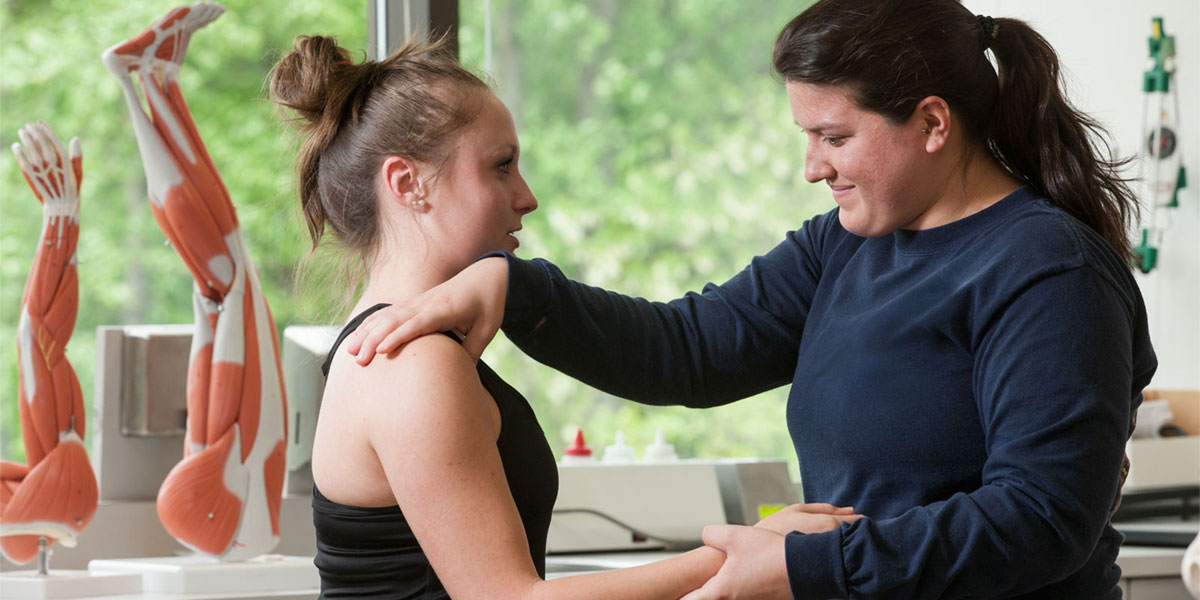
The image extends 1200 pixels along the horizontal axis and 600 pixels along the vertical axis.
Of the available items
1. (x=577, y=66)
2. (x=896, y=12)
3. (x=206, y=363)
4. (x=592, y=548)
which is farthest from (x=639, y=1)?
(x=896, y=12)

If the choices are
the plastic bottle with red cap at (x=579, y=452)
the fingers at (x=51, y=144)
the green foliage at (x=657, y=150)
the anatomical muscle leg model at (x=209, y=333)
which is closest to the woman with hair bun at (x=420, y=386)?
the anatomical muscle leg model at (x=209, y=333)

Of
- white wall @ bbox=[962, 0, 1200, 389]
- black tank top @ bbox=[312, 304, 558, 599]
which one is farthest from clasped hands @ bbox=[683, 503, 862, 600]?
white wall @ bbox=[962, 0, 1200, 389]

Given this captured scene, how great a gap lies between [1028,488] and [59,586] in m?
1.48

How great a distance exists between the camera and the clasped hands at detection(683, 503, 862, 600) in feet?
4.17

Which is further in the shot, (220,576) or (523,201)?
(220,576)

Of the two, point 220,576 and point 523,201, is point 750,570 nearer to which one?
point 523,201

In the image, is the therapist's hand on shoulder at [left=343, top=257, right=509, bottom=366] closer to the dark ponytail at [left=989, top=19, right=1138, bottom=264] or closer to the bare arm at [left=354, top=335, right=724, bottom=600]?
the bare arm at [left=354, top=335, right=724, bottom=600]

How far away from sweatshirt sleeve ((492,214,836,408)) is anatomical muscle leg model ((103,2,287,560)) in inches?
28.8

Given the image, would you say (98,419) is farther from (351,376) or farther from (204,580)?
(351,376)

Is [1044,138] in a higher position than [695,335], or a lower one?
higher

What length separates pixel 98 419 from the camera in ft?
7.80

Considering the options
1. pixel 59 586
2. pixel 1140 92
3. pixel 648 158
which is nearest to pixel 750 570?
pixel 59 586

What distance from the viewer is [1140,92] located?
3.27 metres

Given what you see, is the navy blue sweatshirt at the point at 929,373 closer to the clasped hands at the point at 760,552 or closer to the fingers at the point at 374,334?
the clasped hands at the point at 760,552
